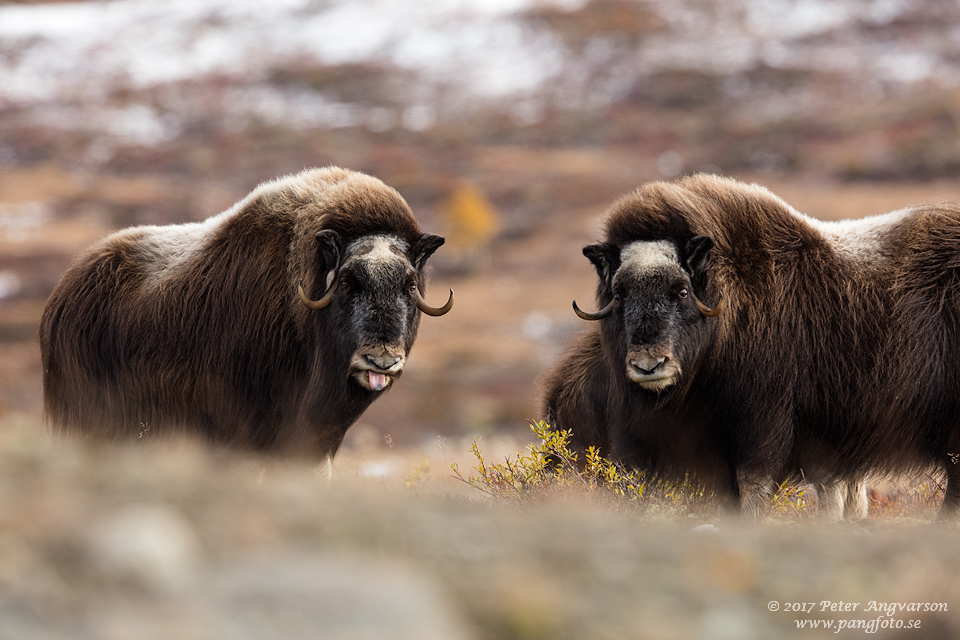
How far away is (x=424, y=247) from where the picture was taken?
4.96 meters

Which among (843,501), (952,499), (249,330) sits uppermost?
(249,330)

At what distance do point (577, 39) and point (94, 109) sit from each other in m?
29.6

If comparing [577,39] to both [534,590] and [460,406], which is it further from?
[534,590]

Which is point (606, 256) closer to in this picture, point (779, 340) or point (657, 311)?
point (657, 311)

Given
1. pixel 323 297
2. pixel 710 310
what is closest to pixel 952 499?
pixel 710 310

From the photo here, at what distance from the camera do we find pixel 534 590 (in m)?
1.93

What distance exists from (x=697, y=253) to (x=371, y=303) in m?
1.61

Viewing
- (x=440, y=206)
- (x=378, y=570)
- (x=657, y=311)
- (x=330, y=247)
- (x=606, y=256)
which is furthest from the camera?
(x=440, y=206)

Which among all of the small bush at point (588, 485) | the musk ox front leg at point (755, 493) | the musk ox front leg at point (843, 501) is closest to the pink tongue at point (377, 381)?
the small bush at point (588, 485)

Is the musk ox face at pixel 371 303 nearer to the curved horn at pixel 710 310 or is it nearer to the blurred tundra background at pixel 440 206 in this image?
the blurred tundra background at pixel 440 206

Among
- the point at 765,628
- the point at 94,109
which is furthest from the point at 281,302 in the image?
the point at 94,109

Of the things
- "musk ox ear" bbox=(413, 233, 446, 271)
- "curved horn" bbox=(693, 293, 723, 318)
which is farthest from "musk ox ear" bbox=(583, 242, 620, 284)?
"musk ox ear" bbox=(413, 233, 446, 271)

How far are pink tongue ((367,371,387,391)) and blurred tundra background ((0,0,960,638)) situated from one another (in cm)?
55

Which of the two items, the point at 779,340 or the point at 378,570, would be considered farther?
the point at 779,340
